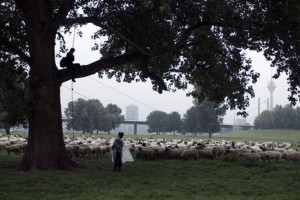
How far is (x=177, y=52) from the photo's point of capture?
1819cm

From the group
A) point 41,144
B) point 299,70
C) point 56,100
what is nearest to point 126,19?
point 56,100

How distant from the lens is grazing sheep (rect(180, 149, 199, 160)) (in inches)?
971

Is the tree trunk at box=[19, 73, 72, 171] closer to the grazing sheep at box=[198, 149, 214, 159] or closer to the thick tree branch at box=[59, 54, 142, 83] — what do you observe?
the thick tree branch at box=[59, 54, 142, 83]

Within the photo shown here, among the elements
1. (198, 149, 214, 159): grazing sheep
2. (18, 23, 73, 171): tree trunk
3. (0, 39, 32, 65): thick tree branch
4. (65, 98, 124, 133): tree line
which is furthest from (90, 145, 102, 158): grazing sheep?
(65, 98, 124, 133): tree line

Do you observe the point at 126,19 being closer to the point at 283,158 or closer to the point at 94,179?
the point at 94,179

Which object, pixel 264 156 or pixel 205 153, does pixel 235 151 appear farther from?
pixel 264 156

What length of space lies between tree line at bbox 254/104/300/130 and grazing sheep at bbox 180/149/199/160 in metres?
113

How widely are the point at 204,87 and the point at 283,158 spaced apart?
23.3ft

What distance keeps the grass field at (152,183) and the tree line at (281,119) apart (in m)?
118

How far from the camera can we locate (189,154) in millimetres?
24734

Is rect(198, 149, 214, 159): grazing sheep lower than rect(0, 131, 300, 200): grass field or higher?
higher

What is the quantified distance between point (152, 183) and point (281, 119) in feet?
421

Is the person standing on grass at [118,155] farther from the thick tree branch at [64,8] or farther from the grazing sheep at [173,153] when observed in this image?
the grazing sheep at [173,153]

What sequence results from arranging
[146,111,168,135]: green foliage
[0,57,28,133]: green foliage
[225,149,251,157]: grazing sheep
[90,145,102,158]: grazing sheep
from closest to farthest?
[0,57,28,133]: green foliage
[225,149,251,157]: grazing sheep
[90,145,102,158]: grazing sheep
[146,111,168,135]: green foliage
